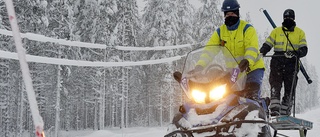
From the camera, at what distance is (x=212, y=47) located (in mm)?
4414

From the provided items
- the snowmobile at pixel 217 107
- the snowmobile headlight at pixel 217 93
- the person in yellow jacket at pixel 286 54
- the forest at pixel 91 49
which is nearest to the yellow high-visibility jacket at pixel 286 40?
the person in yellow jacket at pixel 286 54

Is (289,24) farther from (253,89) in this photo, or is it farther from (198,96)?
(198,96)

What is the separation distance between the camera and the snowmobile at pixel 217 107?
330cm

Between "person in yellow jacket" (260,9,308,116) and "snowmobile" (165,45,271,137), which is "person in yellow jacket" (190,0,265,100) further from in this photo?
"person in yellow jacket" (260,9,308,116)

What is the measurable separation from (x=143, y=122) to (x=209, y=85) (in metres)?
44.1

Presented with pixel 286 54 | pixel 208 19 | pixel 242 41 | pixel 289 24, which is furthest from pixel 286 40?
pixel 208 19

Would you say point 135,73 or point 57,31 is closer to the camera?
point 57,31

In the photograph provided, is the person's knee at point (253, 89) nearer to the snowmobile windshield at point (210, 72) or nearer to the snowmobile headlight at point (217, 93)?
the snowmobile windshield at point (210, 72)

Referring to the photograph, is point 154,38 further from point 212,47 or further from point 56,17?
point 212,47

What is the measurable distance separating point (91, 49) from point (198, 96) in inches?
1084

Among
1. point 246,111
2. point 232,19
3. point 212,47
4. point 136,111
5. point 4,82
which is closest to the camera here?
point 246,111

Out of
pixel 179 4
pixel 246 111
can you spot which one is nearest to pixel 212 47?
pixel 246 111

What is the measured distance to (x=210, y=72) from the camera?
12.8 ft

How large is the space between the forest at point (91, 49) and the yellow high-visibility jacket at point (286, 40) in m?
14.2
